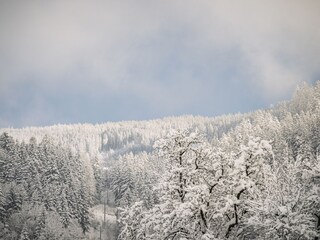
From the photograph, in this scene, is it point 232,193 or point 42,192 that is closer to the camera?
point 232,193

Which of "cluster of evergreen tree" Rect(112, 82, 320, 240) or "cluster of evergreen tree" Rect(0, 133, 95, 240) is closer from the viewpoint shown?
"cluster of evergreen tree" Rect(112, 82, 320, 240)

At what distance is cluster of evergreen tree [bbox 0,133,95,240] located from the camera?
240ft

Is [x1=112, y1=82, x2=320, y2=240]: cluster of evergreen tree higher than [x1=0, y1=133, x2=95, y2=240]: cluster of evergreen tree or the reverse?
the reverse

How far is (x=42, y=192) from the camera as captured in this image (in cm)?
8631

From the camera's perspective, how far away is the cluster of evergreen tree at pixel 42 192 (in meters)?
73.1

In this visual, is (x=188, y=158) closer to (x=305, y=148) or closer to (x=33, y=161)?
(x=305, y=148)

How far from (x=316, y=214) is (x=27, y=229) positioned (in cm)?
6471

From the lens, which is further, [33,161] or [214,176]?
[33,161]

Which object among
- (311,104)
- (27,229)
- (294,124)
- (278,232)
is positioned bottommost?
(278,232)

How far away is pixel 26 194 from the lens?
82312 mm

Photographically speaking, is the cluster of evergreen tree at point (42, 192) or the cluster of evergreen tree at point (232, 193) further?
the cluster of evergreen tree at point (42, 192)

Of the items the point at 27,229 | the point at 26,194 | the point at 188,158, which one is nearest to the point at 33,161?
the point at 26,194

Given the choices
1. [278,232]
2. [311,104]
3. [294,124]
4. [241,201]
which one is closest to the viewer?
[278,232]

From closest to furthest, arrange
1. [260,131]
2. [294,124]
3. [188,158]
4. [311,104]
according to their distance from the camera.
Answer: [188,158] → [294,124] → [260,131] → [311,104]
